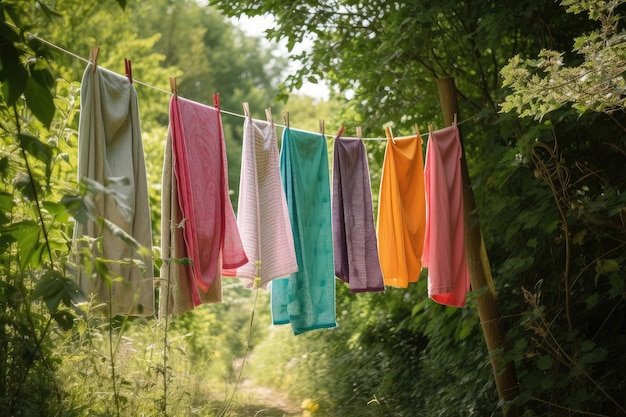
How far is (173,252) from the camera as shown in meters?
2.93

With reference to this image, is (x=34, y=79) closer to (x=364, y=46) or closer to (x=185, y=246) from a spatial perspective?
(x=185, y=246)

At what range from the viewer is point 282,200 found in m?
3.56

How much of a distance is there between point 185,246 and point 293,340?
5.07m

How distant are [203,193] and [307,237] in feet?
2.34

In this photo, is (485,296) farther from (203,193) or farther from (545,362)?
(203,193)

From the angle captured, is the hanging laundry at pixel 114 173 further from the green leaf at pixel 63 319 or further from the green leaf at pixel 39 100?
the green leaf at pixel 39 100

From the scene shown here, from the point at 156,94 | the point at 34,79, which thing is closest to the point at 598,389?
the point at 34,79

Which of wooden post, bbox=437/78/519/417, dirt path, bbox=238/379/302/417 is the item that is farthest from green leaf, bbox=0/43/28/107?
dirt path, bbox=238/379/302/417

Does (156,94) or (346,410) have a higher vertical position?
(156,94)

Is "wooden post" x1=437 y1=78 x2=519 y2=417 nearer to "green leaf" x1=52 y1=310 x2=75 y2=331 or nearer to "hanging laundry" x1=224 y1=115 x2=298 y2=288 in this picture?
"hanging laundry" x1=224 y1=115 x2=298 y2=288

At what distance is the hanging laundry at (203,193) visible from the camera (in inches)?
122

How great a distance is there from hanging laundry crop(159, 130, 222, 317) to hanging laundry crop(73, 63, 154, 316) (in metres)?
0.13

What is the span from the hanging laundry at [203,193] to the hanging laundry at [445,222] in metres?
1.07

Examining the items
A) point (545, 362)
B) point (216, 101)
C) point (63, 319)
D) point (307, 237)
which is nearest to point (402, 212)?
point (307, 237)
